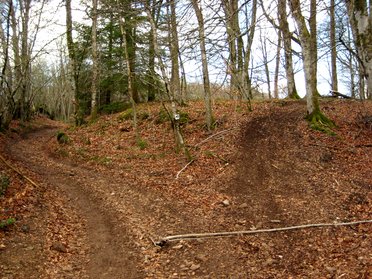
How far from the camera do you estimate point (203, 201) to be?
9117 mm

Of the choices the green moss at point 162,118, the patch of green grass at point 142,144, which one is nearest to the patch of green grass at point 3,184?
the patch of green grass at point 142,144

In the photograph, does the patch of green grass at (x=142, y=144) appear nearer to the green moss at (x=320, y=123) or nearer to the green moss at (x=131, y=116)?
the green moss at (x=131, y=116)

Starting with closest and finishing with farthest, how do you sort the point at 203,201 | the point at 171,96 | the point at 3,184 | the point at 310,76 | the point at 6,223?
the point at 6,223 → the point at 3,184 → the point at 203,201 → the point at 310,76 → the point at 171,96

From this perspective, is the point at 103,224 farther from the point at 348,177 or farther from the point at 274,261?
the point at 348,177

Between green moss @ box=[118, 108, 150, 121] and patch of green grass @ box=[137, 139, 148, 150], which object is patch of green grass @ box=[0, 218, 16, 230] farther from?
green moss @ box=[118, 108, 150, 121]

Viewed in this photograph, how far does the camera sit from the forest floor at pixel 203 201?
602cm

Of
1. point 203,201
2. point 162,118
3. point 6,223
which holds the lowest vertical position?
point 203,201

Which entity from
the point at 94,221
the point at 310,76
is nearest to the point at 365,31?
the point at 310,76

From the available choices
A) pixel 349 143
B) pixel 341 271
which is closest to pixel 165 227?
pixel 341 271

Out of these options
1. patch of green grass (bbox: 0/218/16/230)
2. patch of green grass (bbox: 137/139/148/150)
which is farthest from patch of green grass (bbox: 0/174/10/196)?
patch of green grass (bbox: 137/139/148/150)

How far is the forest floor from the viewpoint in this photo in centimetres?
602

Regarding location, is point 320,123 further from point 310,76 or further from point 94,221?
point 94,221

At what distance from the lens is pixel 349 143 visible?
1149 cm

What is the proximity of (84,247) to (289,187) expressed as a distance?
5654 mm
